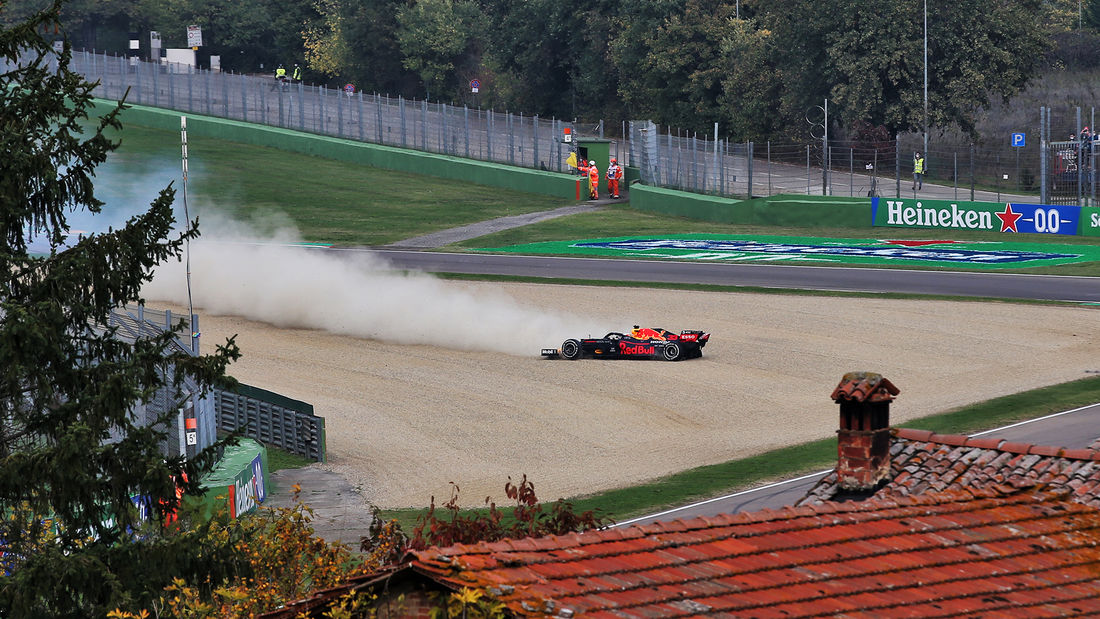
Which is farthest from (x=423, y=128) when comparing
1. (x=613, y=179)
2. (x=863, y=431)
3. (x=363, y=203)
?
(x=863, y=431)

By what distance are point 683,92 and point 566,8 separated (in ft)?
37.7

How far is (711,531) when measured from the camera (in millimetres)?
10344

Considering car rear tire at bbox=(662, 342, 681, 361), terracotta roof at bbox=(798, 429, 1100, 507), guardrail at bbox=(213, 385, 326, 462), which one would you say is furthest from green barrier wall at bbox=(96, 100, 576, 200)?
terracotta roof at bbox=(798, 429, 1100, 507)

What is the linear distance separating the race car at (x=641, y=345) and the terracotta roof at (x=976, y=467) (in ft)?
70.1

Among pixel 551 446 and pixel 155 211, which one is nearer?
pixel 155 211

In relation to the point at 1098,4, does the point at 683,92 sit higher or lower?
lower

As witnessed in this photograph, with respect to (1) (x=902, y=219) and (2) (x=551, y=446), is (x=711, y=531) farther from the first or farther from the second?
(1) (x=902, y=219)

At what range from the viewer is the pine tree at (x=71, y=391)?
A: 14.0 metres

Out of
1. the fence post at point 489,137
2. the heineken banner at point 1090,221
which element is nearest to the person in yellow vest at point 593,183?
the fence post at point 489,137

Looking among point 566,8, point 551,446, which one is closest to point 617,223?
point 551,446

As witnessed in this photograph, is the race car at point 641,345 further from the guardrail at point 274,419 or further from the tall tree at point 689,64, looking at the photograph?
the tall tree at point 689,64

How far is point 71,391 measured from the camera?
15172mm

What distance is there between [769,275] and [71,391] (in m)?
35.5

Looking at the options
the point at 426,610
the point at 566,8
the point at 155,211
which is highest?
the point at 566,8
